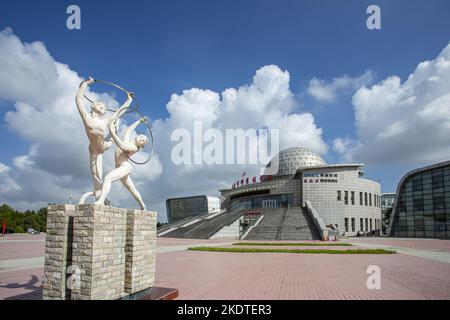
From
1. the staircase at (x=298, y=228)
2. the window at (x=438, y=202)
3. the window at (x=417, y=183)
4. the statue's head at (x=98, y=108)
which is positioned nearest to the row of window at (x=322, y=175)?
the staircase at (x=298, y=228)

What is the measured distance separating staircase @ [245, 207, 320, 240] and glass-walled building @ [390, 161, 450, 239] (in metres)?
14.4

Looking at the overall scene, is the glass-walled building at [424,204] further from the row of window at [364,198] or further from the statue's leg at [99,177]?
the statue's leg at [99,177]

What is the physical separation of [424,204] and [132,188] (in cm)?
4377

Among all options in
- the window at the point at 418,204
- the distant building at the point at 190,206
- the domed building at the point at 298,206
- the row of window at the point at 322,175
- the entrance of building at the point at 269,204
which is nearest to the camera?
the domed building at the point at 298,206

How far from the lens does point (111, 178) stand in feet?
27.3

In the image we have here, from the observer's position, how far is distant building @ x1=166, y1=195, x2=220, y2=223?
→ 7694cm

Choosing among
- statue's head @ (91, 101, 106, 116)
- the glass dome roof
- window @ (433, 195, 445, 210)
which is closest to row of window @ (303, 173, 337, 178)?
the glass dome roof

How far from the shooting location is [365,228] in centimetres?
4925

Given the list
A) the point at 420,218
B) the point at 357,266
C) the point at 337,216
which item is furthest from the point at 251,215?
the point at 357,266

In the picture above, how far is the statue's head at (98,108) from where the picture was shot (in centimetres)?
828

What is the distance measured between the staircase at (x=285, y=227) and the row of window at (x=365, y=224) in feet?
29.2

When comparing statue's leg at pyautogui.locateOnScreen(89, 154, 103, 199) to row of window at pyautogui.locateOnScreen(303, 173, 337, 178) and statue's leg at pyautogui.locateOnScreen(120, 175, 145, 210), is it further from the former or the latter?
row of window at pyautogui.locateOnScreen(303, 173, 337, 178)

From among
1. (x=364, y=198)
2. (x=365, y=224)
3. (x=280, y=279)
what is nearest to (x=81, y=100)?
(x=280, y=279)
